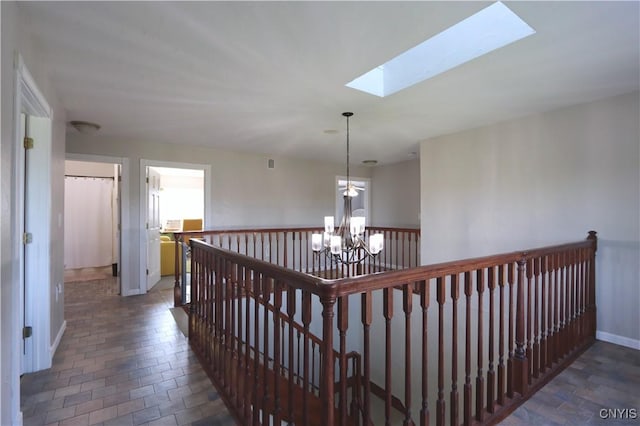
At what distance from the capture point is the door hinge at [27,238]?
227 cm

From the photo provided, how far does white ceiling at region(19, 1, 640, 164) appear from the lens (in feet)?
5.76

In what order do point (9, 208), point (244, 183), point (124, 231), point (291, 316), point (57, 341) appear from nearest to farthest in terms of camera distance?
point (291, 316)
point (9, 208)
point (57, 341)
point (124, 231)
point (244, 183)

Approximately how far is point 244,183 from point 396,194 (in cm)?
327

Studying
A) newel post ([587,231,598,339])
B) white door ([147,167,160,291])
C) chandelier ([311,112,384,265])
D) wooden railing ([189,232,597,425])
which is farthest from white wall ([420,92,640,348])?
white door ([147,167,160,291])

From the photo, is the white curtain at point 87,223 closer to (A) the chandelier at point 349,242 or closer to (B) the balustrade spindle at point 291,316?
(A) the chandelier at point 349,242

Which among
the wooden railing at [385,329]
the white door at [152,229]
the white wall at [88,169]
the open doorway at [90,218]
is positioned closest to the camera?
the wooden railing at [385,329]

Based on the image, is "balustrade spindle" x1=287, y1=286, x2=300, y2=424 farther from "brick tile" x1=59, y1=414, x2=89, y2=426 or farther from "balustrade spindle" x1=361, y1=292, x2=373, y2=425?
"brick tile" x1=59, y1=414, x2=89, y2=426

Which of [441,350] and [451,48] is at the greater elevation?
[451,48]

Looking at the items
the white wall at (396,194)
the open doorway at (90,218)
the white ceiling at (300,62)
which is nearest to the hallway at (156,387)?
the white ceiling at (300,62)

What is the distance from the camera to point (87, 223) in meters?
6.56

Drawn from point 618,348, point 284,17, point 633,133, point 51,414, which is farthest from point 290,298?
point 633,133

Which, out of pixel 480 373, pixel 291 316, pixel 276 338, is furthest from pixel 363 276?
pixel 480 373

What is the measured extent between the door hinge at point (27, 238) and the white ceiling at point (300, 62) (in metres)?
1.29

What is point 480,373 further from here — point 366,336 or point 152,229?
point 152,229
